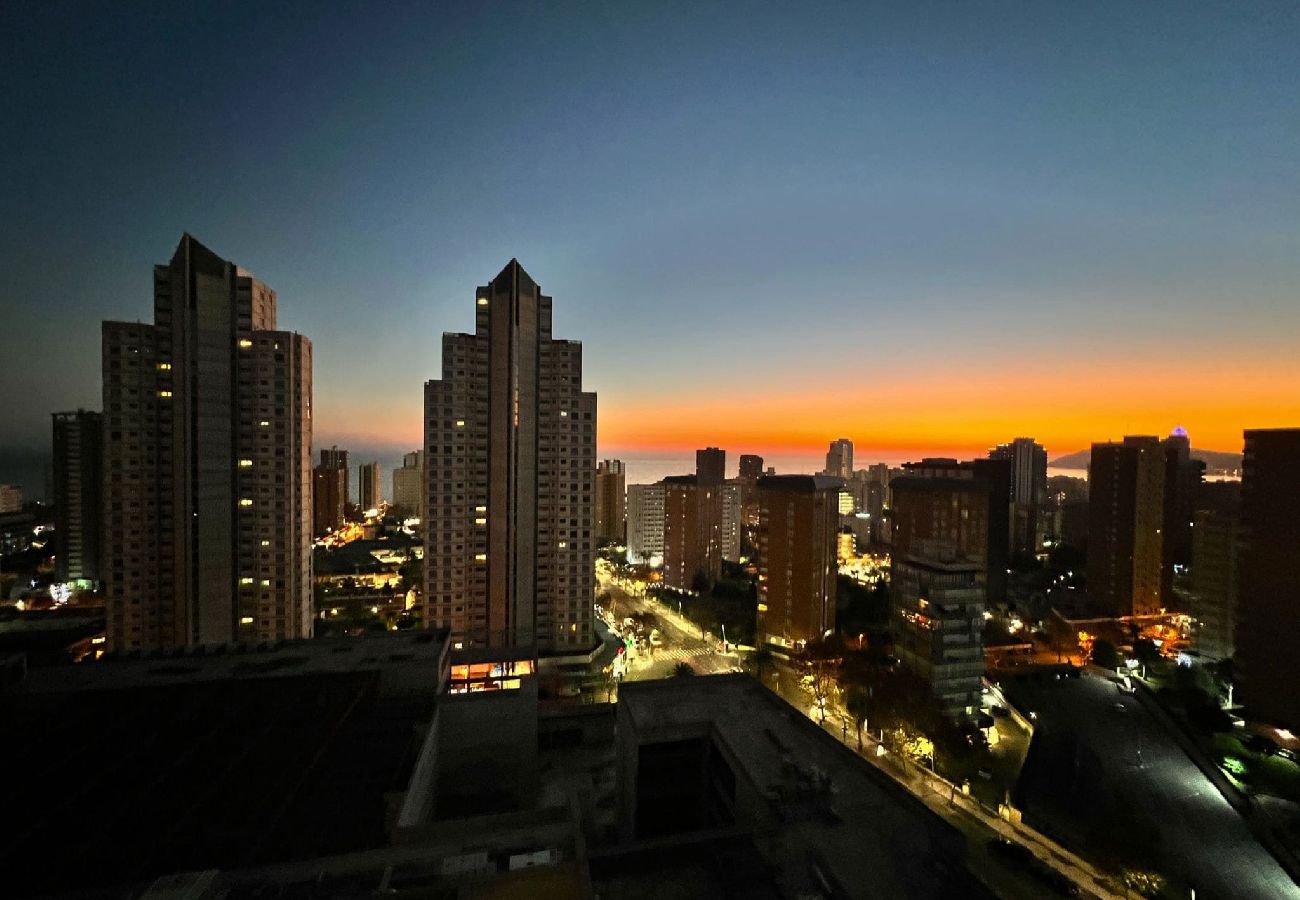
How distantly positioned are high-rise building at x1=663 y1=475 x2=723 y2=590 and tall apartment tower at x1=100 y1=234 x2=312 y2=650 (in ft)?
107

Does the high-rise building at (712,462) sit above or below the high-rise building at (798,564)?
above

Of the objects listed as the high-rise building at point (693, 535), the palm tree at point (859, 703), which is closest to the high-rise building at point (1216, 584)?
the palm tree at point (859, 703)

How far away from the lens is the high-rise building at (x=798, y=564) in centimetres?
3572

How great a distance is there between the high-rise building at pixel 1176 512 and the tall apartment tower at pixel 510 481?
140 ft

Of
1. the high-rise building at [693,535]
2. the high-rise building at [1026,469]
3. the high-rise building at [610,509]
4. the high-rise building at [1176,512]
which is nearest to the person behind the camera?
the high-rise building at [1176,512]

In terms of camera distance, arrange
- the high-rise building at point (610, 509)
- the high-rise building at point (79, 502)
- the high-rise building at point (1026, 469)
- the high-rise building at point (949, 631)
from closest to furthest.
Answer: the high-rise building at point (949, 631) → the high-rise building at point (79, 502) → the high-rise building at point (610, 509) → the high-rise building at point (1026, 469)

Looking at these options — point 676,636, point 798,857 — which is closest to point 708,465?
point 676,636

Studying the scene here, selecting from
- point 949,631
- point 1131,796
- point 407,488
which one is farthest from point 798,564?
point 407,488

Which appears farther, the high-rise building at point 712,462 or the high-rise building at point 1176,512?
the high-rise building at point 712,462

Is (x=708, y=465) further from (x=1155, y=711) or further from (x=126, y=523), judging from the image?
(x=126, y=523)

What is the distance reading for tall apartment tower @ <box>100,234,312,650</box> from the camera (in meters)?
23.8

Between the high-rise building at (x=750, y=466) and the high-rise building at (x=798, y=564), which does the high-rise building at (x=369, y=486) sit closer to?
the high-rise building at (x=750, y=466)

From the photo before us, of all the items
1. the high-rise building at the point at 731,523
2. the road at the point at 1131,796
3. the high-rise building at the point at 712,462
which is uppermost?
the high-rise building at the point at 712,462

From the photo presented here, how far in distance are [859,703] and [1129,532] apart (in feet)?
100
